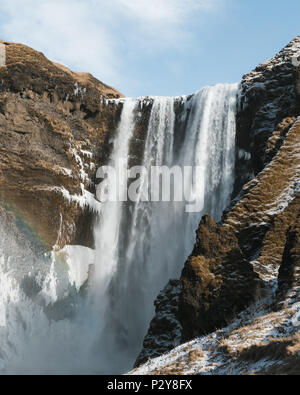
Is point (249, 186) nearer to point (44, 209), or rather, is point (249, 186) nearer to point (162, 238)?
point (162, 238)

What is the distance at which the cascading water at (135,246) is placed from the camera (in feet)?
120

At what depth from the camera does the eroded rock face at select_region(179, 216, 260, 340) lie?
62.3 feet

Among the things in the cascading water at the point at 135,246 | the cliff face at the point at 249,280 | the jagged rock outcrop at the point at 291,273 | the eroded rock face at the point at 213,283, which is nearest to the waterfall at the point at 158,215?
the cascading water at the point at 135,246

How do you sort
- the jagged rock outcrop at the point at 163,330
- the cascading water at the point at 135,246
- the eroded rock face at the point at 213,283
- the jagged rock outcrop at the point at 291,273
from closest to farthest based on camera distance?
the jagged rock outcrop at the point at 291,273 < the eroded rock face at the point at 213,283 < the jagged rock outcrop at the point at 163,330 < the cascading water at the point at 135,246

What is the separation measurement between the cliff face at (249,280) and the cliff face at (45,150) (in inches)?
607

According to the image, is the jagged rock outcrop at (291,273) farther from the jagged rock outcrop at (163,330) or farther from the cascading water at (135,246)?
the cascading water at (135,246)

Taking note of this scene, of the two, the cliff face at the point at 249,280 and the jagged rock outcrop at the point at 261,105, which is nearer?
the cliff face at the point at 249,280

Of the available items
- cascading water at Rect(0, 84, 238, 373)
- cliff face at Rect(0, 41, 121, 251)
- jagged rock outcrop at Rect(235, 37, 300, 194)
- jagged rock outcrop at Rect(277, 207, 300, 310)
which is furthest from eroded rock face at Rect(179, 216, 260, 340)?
cliff face at Rect(0, 41, 121, 251)

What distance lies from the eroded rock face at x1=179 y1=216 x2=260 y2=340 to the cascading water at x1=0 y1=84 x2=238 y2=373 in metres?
15.9

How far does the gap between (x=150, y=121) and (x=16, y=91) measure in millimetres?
11359

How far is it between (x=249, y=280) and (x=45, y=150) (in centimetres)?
2442
